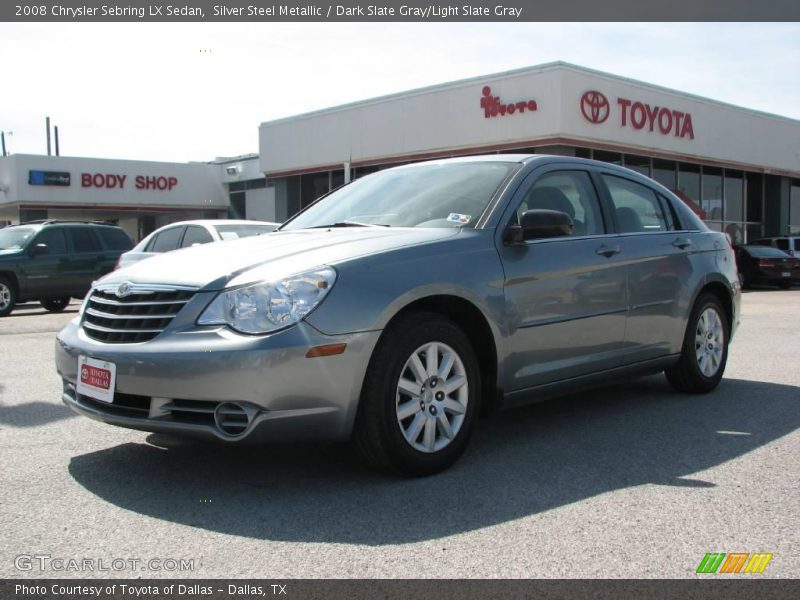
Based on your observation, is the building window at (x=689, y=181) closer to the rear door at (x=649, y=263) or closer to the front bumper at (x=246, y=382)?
the rear door at (x=649, y=263)

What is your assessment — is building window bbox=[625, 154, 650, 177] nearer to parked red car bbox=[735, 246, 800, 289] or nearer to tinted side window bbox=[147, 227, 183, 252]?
parked red car bbox=[735, 246, 800, 289]

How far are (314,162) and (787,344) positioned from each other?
20648 millimetres

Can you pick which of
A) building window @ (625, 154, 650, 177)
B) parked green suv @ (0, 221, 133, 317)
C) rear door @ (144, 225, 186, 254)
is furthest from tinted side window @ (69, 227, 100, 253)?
building window @ (625, 154, 650, 177)

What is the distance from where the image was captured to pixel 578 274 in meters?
4.81

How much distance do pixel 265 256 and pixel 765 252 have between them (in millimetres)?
22999

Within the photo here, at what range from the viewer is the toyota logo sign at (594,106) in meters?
21.6

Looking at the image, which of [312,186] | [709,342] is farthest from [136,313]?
[312,186]

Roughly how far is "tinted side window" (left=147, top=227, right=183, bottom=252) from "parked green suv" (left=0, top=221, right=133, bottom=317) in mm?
3649

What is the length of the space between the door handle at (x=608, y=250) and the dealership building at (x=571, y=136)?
16.5 metres

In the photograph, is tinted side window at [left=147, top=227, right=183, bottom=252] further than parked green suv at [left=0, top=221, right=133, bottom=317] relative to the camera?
No

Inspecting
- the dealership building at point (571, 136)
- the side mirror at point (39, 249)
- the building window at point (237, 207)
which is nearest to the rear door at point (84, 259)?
the side mirror at point (39, 249)

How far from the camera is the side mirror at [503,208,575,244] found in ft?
14.5

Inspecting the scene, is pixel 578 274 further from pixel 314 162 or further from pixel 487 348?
pixel 314 162

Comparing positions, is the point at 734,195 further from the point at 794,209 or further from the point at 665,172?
the point at 794,209
